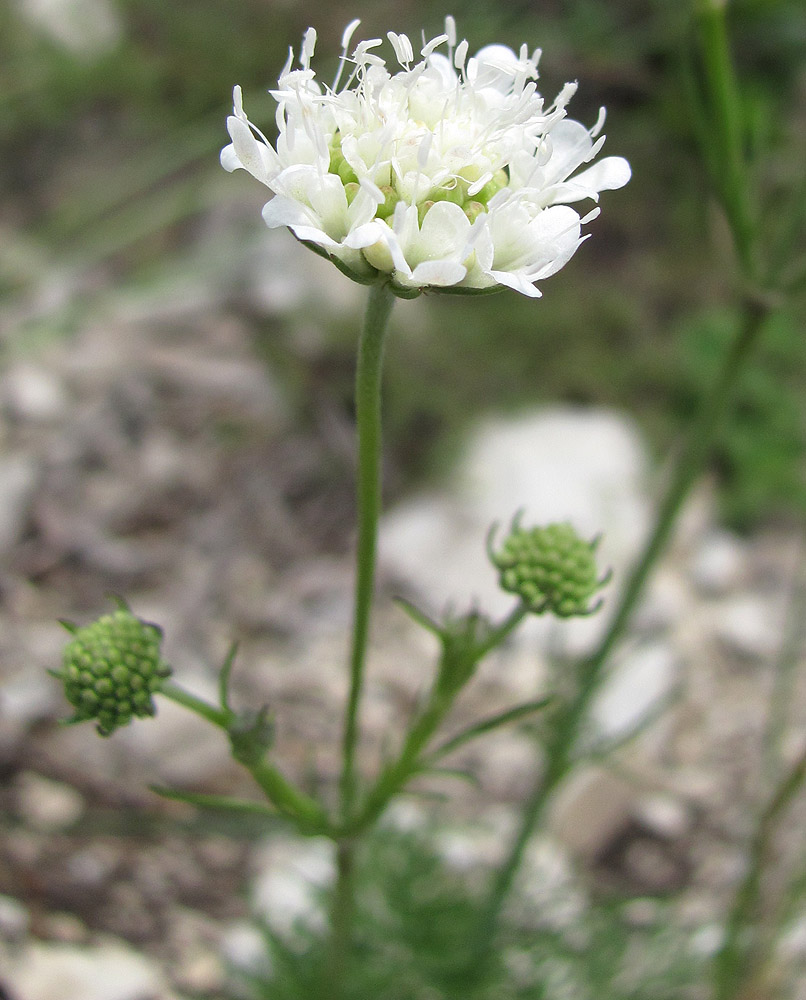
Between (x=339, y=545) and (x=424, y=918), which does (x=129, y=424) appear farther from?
(x=424, y=918)

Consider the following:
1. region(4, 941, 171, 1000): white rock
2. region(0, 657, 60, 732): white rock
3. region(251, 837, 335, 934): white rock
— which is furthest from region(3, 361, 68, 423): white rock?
region(4, 941, 171, 1000): white rock

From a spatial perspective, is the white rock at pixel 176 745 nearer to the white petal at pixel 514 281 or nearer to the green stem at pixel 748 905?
the green stem at pixel 748 905

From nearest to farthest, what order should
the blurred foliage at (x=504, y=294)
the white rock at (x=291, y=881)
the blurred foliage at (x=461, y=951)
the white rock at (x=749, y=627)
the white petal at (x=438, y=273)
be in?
the white petal at (x=438, y=273), the blurred foliage at (x=461, y=951), the white rock at (x=291, y=881), the white rock at (x=749, y=627), the blurred foliage at (x=504, y=294)

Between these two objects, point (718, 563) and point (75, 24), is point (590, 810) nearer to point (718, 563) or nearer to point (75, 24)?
point (718, 563)

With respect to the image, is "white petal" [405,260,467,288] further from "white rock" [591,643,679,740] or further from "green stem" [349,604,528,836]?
"white rock" [591,643,679,740]

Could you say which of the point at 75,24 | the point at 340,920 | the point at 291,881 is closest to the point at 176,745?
the point at 291,881

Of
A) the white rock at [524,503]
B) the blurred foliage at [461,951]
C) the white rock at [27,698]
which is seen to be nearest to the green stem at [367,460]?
the blurred foliage at [461,951]
